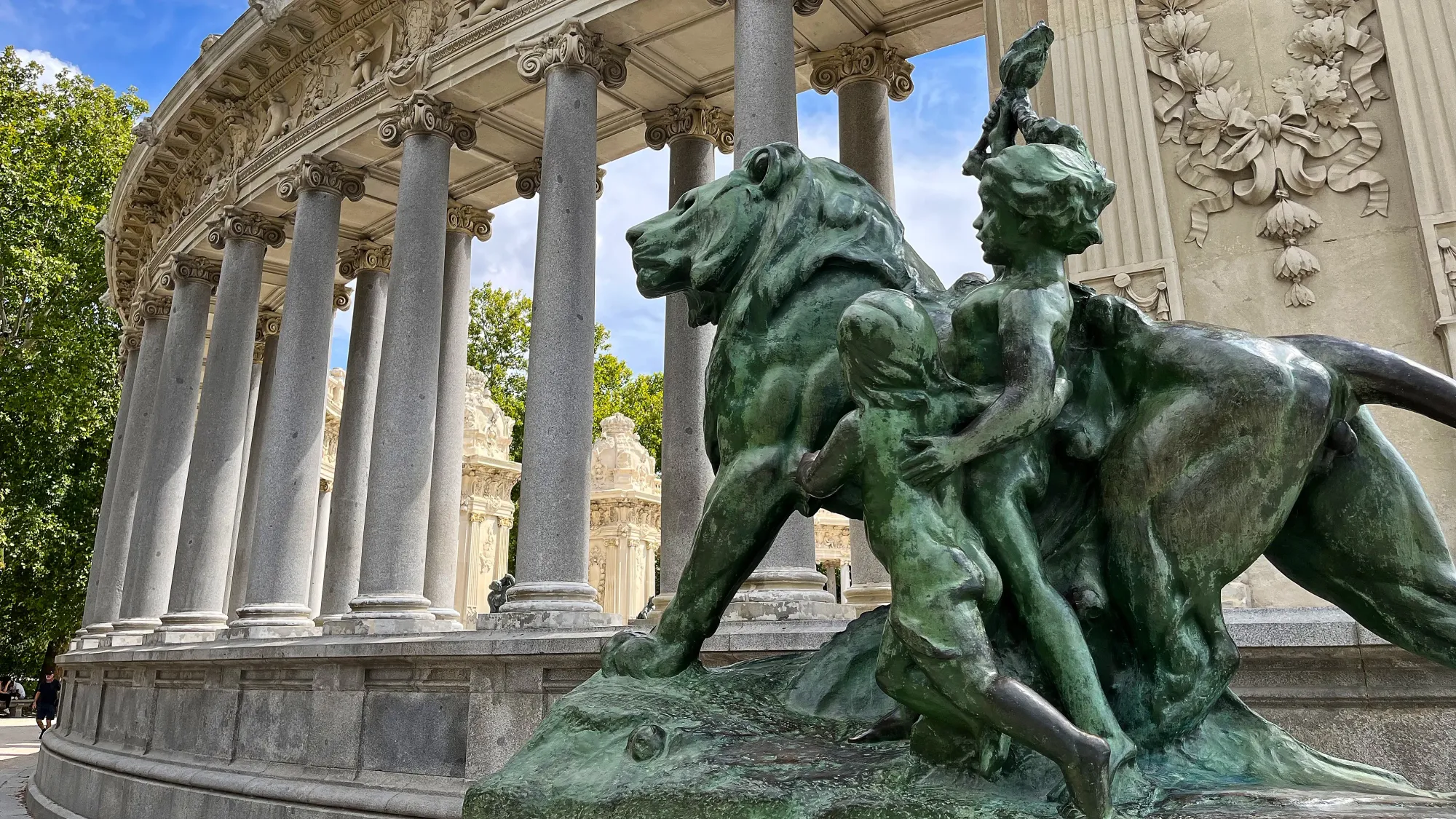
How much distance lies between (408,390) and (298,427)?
3266 millimetres

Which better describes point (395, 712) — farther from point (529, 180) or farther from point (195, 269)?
point (195, 269)

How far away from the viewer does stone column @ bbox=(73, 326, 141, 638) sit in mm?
22266

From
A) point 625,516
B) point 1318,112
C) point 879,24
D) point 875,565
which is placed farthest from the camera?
point 625,516

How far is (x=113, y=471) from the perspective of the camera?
928 inches

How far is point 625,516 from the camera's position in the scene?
3394 cm

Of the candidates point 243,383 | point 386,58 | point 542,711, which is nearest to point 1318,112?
point 542,711

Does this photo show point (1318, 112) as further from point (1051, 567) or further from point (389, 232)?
point (389, 232)

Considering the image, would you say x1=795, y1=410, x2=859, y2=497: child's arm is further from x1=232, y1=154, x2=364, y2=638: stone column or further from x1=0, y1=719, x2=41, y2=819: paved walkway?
x1=0, y1=719, x2=41, y2=819: paved walkway

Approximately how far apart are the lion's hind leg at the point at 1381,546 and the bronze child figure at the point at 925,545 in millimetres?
835

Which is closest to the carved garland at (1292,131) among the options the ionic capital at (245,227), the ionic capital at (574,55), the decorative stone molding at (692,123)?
the ionic capital at (574,55)

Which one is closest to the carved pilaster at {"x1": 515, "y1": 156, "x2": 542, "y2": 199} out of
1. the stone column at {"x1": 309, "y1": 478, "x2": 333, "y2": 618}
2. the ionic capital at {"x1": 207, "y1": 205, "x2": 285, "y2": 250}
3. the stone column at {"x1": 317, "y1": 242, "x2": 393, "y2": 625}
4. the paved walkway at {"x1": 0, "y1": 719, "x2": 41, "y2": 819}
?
the stone column at {"x1": 317, "y1": 242, "x2": 393, "y2": 625}

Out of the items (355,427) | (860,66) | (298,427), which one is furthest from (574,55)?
(355,427)

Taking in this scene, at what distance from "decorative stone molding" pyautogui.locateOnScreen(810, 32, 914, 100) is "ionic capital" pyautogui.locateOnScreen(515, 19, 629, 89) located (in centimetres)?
339

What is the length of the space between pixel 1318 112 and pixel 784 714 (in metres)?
8.68
